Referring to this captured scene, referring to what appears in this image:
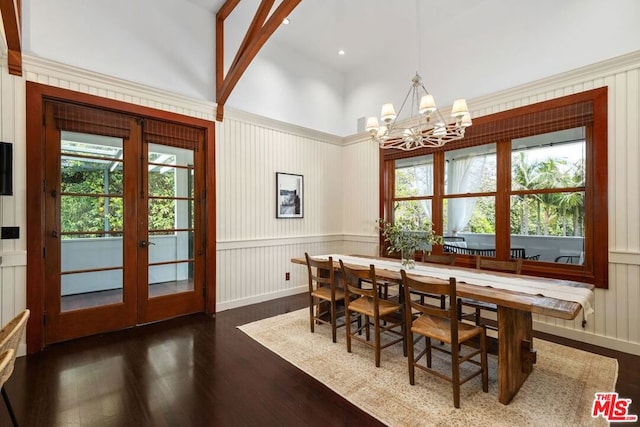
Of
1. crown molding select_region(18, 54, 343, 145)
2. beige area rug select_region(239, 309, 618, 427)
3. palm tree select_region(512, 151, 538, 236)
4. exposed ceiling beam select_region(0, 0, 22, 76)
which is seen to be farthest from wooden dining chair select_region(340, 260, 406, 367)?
exposed ceiling beam select_region(0, 0, 22, 76)

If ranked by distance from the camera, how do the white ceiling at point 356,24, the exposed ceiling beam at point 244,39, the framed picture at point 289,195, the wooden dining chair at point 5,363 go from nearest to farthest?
the wooden dining chair at point 5,363
the exposed ceiling beam at point 244,39
the white ceiling at point 356,24
the framed picture at point 289,195

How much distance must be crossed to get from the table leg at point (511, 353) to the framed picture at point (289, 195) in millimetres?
3479

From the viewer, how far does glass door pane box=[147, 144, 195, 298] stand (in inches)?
151

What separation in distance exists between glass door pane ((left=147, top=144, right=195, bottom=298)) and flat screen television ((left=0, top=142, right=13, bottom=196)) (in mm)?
1215

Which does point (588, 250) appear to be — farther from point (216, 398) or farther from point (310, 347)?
point (216, 398)

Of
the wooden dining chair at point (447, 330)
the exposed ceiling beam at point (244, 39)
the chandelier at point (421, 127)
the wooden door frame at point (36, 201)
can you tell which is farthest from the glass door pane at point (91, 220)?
the wooden dining chair at point (447, 330)

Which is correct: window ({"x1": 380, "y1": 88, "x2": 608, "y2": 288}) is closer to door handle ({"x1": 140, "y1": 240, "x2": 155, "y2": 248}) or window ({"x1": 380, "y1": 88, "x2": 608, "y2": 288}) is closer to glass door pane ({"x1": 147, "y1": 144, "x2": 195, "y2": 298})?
glass door pane ({"x1": 147, "y1": 144, "x2": 195, "y2": 298})

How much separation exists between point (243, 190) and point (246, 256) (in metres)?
1.00

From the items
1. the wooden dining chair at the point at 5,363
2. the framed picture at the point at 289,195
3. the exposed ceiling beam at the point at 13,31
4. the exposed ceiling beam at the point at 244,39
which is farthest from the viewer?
the framed picture at the point at 289,195

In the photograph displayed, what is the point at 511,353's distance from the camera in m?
2.24

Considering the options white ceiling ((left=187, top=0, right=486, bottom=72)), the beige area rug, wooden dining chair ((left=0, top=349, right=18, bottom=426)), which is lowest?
the beige area rug

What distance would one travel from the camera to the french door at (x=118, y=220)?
3215 mm

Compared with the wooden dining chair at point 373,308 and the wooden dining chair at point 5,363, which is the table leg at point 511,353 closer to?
the wooden dining chair at point 373,308

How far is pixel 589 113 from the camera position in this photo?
3.24 metres
